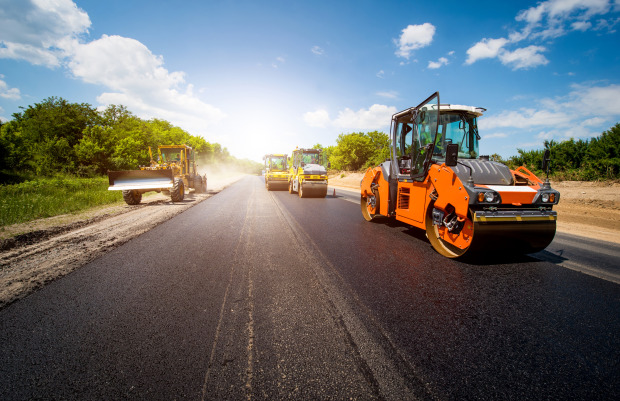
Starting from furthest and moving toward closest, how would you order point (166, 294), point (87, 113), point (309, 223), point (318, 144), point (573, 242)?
point (318, 144), point (87, 113), point (309, 223), point (573, 242), point (166, 294)

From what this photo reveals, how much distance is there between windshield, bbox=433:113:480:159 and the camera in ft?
17.4

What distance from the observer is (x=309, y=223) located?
7.39m

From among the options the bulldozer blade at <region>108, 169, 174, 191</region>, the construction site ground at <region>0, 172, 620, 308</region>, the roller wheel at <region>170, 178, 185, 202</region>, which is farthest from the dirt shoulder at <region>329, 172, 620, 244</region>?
the bulldozer blade at <region>108, 169, 174, 191</region>

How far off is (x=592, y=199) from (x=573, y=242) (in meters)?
8.90

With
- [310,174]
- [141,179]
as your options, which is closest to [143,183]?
[141,179]

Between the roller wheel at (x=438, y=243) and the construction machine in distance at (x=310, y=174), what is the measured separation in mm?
8981

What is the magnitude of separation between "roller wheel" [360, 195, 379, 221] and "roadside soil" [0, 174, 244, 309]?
19.4ft

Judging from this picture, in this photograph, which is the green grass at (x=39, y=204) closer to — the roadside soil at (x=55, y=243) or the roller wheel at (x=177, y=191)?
the roadside soil at (x=55, y=243)

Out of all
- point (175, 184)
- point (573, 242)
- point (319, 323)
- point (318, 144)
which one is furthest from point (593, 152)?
point (318, 144)

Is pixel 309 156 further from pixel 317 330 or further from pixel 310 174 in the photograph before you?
pixel 317 330

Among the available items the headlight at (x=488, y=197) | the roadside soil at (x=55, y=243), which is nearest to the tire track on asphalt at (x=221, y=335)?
the roadside soil at (x=55, y=243)

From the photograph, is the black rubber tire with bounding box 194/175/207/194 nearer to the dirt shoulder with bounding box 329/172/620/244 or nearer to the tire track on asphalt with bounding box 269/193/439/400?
the tire track on asphalt with bounding box 269/193/439/400

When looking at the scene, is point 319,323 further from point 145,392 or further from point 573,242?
point 573,242

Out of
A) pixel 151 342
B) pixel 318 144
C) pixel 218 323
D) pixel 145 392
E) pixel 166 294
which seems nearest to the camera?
pixel 145 392
